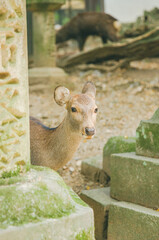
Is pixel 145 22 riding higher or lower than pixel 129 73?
higher

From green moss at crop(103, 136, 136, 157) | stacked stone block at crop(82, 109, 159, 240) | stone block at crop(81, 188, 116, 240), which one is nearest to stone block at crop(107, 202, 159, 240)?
stacked stone block at crop(82, 109, 159, 240)

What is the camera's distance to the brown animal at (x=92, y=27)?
8539 millimetres

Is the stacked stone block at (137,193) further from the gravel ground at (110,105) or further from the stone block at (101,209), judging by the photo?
the gravel ground at (110,105)

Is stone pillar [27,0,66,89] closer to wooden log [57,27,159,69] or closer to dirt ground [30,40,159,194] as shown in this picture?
dirt ground [30,40,159,194]

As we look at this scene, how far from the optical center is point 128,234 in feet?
9.83

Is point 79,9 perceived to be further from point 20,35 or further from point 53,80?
point 20,35

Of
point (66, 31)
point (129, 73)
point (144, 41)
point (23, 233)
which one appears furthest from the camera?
point (66, 31)

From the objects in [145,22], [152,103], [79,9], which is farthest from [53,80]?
[79,9]

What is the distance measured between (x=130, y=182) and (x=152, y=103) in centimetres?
375

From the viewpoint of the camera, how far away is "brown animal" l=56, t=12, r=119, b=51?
8.54m

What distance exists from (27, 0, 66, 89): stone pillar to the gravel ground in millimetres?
233

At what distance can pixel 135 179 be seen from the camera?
3.09 meters

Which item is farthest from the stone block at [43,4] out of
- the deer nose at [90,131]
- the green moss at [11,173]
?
the green moss at [11,173]

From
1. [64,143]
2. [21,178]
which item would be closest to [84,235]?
[21,178]
